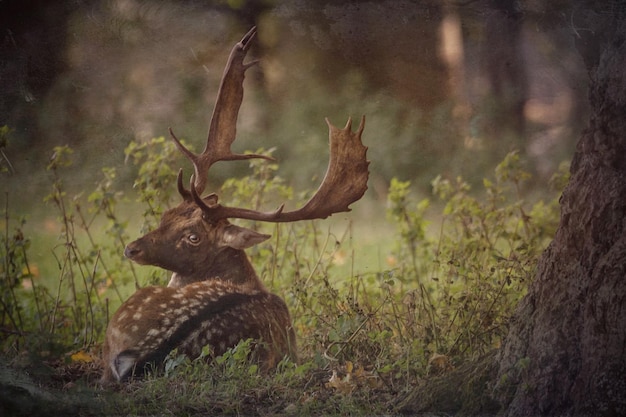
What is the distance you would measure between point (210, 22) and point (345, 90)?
3.15 feet

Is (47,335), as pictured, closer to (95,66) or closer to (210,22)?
(95,66)

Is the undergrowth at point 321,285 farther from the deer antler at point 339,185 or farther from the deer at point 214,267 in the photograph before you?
the deer antler at point 339,185

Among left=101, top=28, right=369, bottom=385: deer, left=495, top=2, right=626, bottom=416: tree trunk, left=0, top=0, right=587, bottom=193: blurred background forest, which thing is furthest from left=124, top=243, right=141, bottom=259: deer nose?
left=495, top=2, right=626, bottom=416: tree trunk

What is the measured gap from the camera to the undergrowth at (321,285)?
5254 mm

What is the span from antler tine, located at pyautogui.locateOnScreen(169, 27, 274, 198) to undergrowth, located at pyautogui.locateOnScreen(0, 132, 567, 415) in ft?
1.30

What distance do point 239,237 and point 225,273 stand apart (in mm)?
262

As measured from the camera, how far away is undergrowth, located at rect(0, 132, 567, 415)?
5.25m

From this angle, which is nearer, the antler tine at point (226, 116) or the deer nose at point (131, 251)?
the deer nose at point (131, 251)

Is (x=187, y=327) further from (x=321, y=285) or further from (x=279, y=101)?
(x=279, y=101)

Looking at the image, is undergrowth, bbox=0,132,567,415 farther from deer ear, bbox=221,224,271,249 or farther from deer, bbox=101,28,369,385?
deer ear, bbox=221,224,271,249

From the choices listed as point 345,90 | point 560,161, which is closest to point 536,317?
point 560,161

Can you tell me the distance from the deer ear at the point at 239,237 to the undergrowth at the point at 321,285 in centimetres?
59

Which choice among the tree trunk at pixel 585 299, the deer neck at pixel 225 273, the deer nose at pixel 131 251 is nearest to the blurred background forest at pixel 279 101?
the deer neck at pixel 225 273

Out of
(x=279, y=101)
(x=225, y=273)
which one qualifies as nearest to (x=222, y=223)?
(x=225, y=273)
